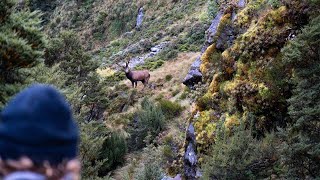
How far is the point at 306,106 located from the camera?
779 centimetres

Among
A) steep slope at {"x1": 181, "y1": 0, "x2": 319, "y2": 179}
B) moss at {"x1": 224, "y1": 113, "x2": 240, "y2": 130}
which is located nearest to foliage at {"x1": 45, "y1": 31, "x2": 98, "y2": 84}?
steep slope at {"x1": 181, "y1": 0, "x2": 319, "y2": 179}

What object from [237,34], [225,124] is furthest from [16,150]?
[237,34]

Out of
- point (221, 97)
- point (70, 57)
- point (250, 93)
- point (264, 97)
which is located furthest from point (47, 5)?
point (264, 97)

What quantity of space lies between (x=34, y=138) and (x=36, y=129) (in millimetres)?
26

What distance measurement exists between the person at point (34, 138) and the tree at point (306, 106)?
270 inches

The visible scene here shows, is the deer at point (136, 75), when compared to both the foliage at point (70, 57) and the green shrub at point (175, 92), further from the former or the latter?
A: the foliage at point (70, 57)

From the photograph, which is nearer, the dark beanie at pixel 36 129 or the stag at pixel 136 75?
the dark beanie at pixel 36 129

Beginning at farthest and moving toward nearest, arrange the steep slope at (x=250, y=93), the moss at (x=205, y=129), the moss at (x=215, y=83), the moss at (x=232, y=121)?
the moss at (x=215, y=83) < the moss at (x=205, y=129) < the moss at (x=232, y=121) < the steep slope at (x=250, y=93)

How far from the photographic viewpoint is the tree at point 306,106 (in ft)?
25.4

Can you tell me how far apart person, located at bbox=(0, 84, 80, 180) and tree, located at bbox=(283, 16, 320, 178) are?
6864 mm

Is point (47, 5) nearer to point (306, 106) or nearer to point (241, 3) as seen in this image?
point (241, 3)

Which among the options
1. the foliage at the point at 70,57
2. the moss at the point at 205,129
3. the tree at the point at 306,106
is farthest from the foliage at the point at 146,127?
the tree at the point at 306,106

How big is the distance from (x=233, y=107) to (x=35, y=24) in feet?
18.7

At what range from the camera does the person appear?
125cm
